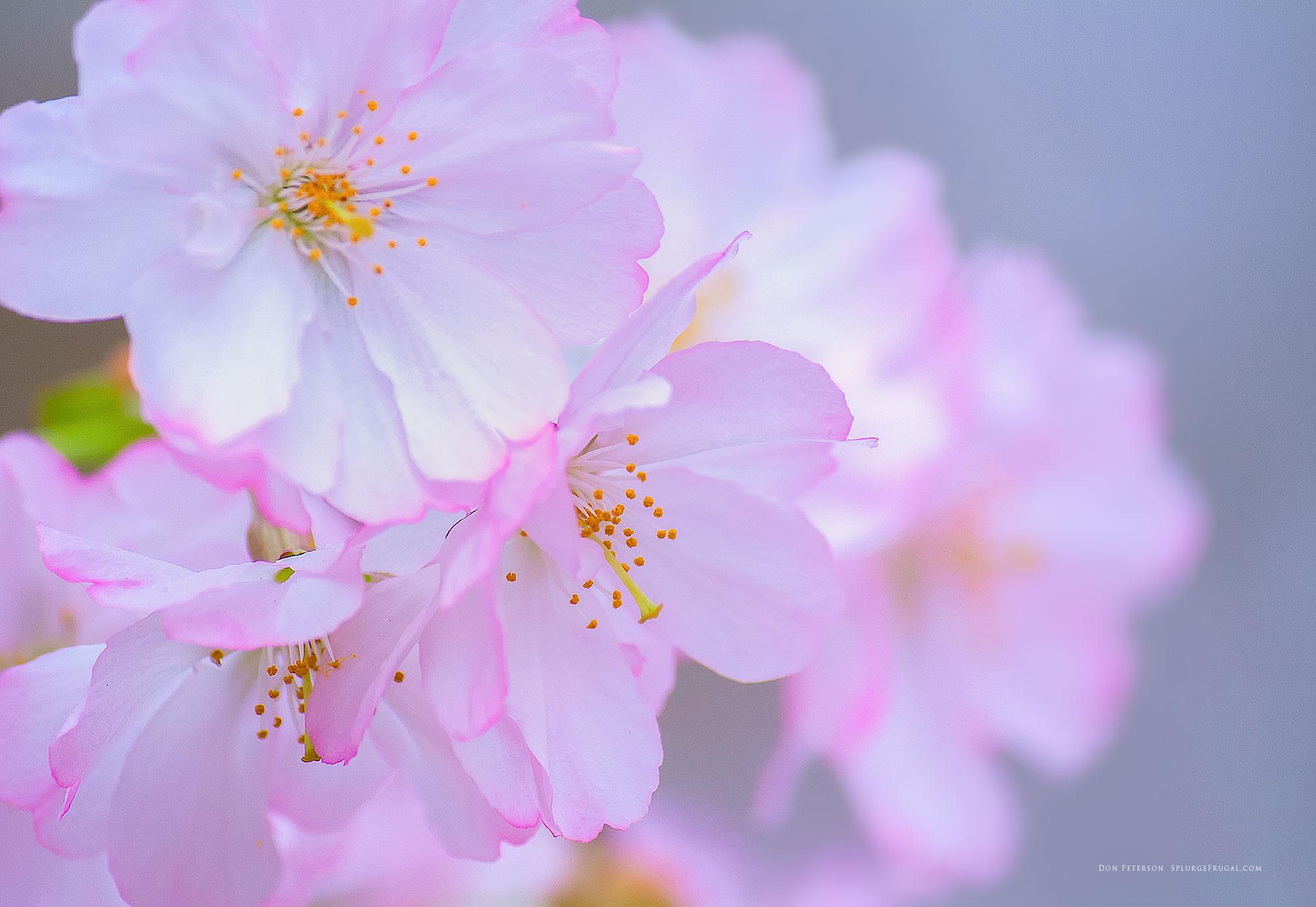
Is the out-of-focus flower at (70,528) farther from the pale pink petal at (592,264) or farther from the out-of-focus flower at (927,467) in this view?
the out-of-focus flower at (927,467)

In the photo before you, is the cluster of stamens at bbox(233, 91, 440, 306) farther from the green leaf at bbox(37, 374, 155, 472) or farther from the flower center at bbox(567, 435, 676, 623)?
the green leaf at bbox(37, 374, 155, 472)

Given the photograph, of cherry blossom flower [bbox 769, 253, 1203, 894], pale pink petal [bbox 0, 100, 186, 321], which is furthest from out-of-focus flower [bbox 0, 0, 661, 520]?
cherry blossom flower [bbox 769, 253, 1203, 894]

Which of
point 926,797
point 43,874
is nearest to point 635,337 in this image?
point 43,874

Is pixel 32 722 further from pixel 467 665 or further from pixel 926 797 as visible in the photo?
pixel 926 797

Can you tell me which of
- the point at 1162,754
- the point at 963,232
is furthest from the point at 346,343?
the point at 1162,754

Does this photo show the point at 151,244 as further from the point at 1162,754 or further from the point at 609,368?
the point at 1162,754

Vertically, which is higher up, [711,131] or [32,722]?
[711,131]
